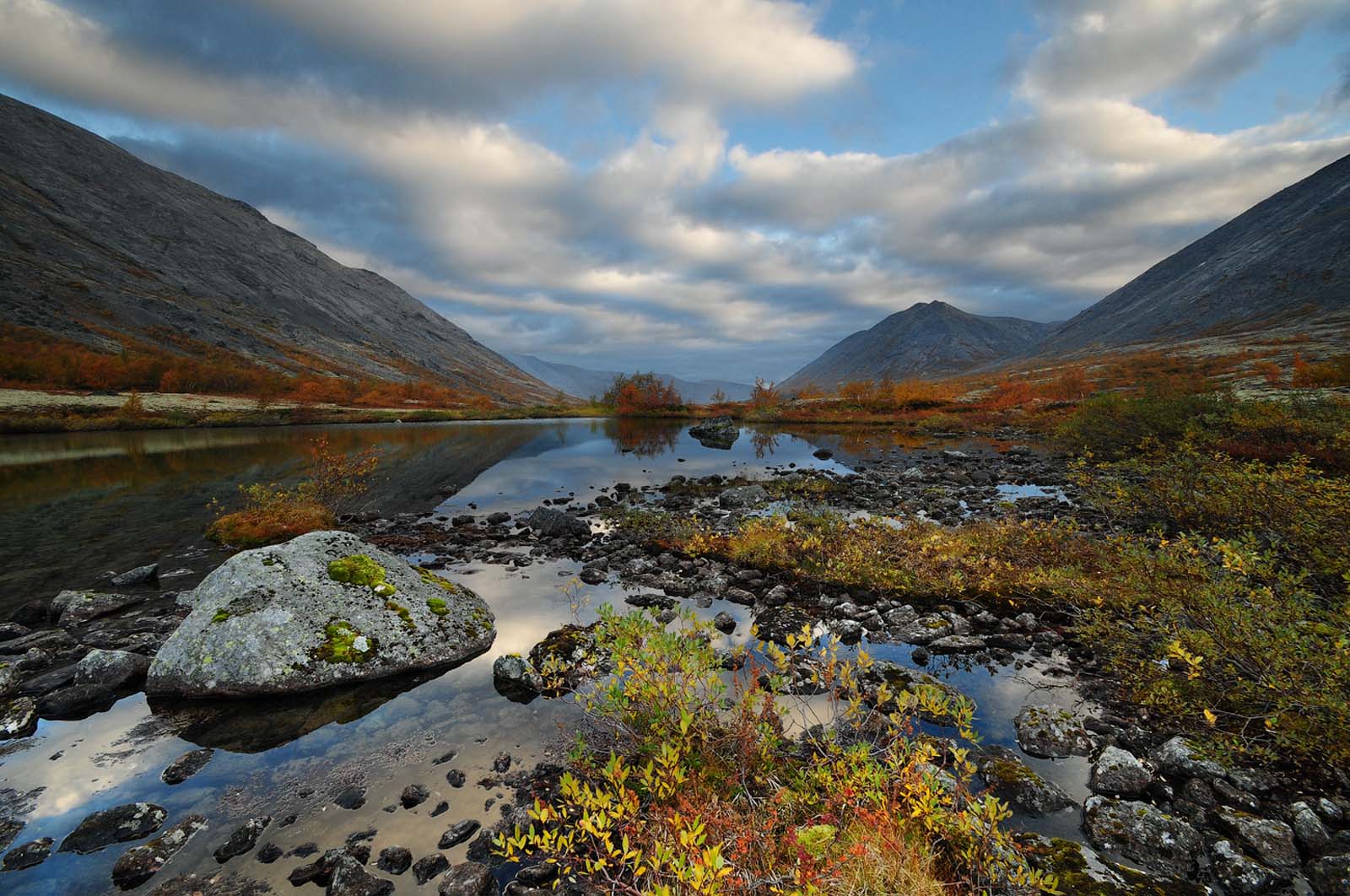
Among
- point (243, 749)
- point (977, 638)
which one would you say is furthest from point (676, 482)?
point (243, 749)

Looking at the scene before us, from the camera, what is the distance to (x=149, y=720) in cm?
883

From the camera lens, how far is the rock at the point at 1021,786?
6703 millimetres

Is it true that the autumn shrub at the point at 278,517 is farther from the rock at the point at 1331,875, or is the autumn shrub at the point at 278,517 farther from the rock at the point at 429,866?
the rock at the point at 1331,875

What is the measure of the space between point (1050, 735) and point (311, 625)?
1401 cm

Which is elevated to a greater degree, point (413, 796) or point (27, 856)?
point (27, 856)

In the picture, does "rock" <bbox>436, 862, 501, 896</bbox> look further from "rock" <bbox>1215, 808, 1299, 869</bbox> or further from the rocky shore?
"rock" <bbox>1215, 808, 1299, 869</bbox>

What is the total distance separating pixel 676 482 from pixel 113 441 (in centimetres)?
6875

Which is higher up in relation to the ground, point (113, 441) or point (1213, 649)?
point (113, 441)

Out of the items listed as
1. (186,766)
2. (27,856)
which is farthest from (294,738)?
(27,856)

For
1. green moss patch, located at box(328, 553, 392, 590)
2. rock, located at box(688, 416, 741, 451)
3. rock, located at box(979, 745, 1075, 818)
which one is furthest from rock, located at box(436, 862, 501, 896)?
rock, located at box(688, 416, 741, 451)

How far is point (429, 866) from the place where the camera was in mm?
6012

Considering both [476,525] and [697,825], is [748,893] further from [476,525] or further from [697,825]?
[476,525]

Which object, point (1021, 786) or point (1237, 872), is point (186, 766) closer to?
point (1021, 786)

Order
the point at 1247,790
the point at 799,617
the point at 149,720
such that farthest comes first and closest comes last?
the point at 799,617, the point at 149,720, the point at 1247,790
